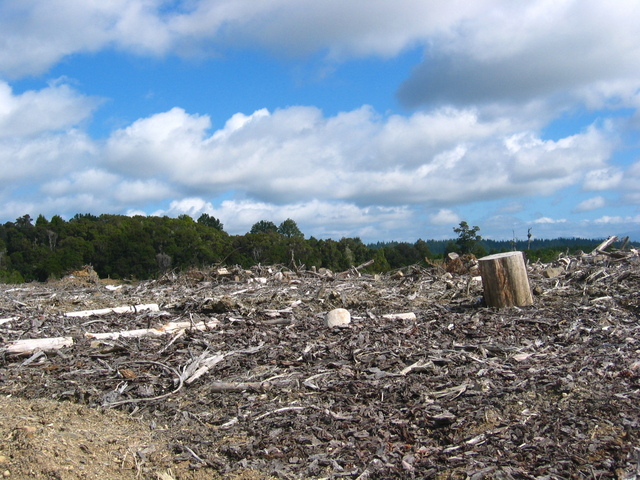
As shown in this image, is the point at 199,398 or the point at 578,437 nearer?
the point at 578,437

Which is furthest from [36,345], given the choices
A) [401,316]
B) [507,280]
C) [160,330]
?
[507,280]

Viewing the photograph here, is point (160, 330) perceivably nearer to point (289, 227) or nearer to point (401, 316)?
point (401, 316)

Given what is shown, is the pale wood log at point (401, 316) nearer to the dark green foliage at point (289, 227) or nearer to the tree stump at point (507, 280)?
the tree stump at point (507, 280)

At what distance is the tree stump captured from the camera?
750cm

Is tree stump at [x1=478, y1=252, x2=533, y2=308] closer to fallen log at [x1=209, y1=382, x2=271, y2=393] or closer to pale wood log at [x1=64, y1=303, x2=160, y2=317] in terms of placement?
fallen log at [x1=209, y1=382, x2=271, y2=393]

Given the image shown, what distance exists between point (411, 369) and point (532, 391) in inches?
43.3

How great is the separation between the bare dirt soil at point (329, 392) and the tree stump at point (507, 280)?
311mm

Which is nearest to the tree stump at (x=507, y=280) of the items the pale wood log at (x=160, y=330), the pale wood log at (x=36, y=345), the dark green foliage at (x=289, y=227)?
the pale wood log at (x=160, y=330)

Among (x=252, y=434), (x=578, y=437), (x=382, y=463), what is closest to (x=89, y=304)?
(x=252, y=434)

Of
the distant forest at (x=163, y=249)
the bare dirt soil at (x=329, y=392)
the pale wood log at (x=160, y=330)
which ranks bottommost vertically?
the bare dirt soil at (x=329, y=392)

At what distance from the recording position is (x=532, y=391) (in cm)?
437

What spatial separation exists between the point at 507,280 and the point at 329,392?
3.97 meters

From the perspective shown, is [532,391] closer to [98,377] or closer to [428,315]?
[428,315]

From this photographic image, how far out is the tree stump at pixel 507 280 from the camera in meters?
7.50
